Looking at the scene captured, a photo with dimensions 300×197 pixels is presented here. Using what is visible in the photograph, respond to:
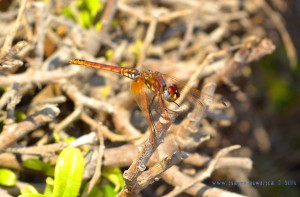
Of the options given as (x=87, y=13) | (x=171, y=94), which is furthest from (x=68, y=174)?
(x=87, y=13)

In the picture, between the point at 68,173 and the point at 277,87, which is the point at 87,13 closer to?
the point at 68,173

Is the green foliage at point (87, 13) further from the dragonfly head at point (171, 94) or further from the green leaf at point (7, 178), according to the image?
the green leaf at point (7, 178)

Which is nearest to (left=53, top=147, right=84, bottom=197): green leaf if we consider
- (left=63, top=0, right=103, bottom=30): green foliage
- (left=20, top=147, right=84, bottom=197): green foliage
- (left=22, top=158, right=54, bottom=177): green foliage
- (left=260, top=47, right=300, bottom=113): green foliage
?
(left=20, top=147, right=84, bottom=197): green foliage

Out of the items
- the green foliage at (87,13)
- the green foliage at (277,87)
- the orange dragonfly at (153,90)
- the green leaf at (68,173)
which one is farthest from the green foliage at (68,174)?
the green foliage at (277,87)

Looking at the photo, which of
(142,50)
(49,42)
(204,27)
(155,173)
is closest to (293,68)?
(204,27)


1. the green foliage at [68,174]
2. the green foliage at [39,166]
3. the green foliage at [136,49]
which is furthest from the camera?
the green foliage at [136,49]

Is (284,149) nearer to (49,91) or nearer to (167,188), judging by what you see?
(167,188)
